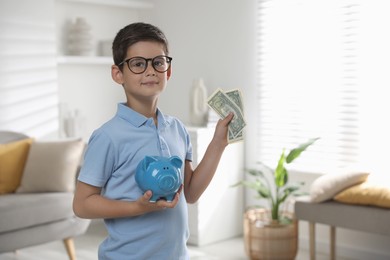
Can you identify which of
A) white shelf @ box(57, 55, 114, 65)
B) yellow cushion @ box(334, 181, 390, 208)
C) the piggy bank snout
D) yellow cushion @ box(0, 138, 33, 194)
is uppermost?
white shelf @ box(57, 55, 114, 65)

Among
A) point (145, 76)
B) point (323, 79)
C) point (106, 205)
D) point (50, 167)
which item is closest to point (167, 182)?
point (106, 205)

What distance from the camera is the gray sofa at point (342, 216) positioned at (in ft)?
11.8

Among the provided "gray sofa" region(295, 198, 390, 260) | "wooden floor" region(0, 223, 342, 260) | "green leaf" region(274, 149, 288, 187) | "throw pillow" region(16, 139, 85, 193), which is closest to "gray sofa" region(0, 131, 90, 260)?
"throw pillow" region(16, 139, 85, 193)

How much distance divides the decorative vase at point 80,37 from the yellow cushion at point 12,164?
1.11 meters

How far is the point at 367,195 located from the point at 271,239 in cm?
79

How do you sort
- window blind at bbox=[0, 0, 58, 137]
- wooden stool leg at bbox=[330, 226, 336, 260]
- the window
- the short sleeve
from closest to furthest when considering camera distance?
1. the short sleeve
2. wooden stool leg at bbox=[330, 226, 336, 260]
3. the window
4. window blind at bbox=[0, 0, 58, 137]

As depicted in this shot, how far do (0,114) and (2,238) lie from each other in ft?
3.70

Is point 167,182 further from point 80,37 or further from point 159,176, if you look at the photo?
point 80,37

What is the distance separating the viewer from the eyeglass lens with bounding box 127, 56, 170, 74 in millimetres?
1699

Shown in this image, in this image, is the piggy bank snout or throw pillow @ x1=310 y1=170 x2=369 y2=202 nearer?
the piggy bank snout

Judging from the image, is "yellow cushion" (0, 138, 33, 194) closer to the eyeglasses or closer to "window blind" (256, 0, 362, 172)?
"window blind" (256, 0, 362, 172)

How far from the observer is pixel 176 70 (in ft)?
17.5

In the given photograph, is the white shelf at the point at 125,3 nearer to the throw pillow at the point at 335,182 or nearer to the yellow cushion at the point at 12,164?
the yellow cushion at the point at 12,164

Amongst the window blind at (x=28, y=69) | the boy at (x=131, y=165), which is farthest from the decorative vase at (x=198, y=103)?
the boy at (x=131, y=165)
